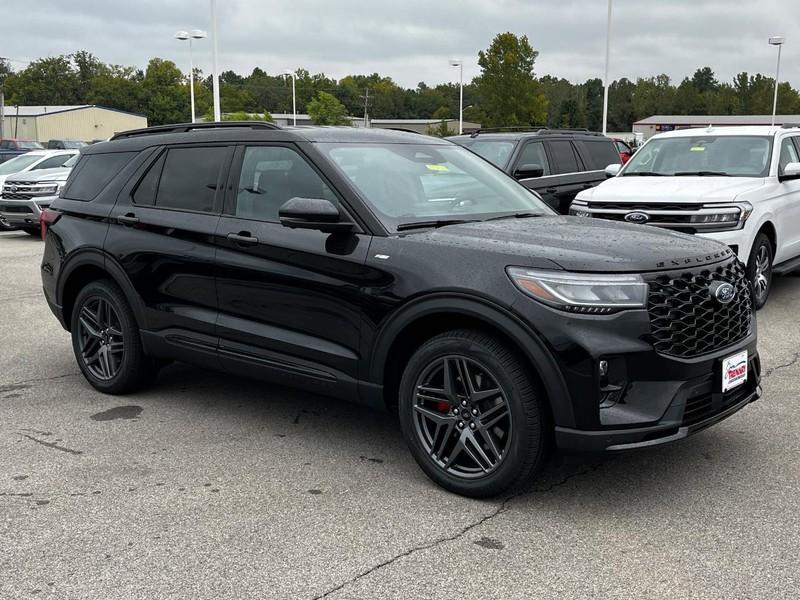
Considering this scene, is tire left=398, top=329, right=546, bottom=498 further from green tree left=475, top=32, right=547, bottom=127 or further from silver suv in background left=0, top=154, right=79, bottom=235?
green tree left=475, top=32, right=547, bottom=127

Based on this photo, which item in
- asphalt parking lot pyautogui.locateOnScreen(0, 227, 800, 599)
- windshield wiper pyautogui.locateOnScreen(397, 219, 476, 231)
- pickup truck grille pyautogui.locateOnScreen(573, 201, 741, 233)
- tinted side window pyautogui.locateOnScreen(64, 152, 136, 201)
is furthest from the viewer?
pickup truck grille pyautogui.locateOnScreen(573, 201, 741, 233)

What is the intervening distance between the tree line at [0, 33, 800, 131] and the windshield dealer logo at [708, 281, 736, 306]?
84209mm

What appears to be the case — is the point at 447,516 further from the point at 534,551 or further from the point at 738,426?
the point at 738,426

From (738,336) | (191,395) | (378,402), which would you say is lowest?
(191,395)

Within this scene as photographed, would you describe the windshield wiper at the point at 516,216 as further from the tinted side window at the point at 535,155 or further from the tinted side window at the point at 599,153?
the tinted side window at the point at 599,153

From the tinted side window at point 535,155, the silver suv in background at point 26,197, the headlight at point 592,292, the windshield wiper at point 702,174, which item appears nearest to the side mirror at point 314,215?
the headlight at point 592,292

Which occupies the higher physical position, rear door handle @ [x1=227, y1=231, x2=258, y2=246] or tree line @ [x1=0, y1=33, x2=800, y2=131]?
tree line @ [x1=0, y1=33, x2=800, y2=131]

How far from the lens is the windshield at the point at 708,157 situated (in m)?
9.12

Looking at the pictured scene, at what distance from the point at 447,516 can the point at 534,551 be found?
486 millimetres

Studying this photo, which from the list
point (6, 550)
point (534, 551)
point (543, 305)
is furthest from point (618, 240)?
point (6, 550)

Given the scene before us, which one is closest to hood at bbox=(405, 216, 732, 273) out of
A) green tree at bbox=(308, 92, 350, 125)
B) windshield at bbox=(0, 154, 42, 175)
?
windshield at bbox=(0, 154, 42, 175)

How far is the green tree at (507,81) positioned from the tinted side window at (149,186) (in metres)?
64.6

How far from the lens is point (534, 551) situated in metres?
3.51

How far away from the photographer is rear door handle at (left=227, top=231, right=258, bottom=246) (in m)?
4.77
